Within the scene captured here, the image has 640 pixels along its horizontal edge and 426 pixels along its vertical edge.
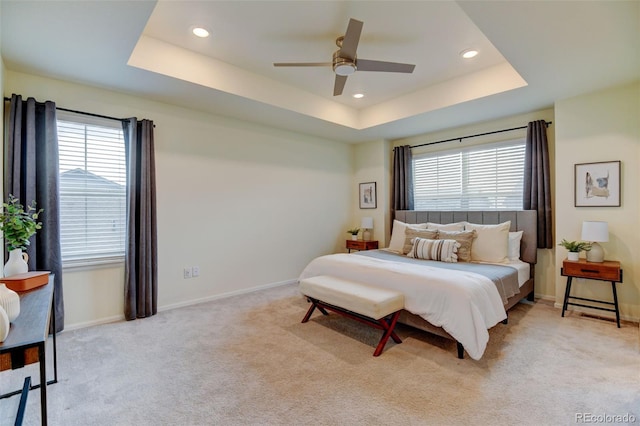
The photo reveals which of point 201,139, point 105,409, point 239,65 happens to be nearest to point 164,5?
point 239,65

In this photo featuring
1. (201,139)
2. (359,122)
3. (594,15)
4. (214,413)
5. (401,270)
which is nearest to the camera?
(214,413)

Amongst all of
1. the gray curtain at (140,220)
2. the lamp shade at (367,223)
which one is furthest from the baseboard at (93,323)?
the lamp shade at (367,223)

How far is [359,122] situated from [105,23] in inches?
137

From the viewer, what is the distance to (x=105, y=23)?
218 centimetres

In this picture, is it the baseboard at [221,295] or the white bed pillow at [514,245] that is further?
the white bed pillow at [514,245]

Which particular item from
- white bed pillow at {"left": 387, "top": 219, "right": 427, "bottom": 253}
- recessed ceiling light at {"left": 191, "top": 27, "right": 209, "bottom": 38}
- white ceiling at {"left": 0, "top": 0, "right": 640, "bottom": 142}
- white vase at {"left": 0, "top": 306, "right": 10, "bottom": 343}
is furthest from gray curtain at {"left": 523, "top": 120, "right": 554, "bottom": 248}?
white vase at {"left": 0, "top": 306, "right": 10, "bottom": 343}

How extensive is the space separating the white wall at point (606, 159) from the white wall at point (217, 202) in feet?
11.0

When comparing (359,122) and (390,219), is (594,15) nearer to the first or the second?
(359,122)

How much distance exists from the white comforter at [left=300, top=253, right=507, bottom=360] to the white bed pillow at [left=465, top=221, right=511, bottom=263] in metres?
1.06

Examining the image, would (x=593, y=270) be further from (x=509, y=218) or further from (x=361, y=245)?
(x=361, y=245)

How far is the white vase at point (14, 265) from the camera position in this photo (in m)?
2.12

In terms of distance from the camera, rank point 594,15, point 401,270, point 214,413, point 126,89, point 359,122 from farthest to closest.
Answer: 1. point 359,122
2. point 126,89
3. point 401,270
4. point 594,15
5. point 214,413

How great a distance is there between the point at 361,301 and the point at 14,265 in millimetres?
2543
